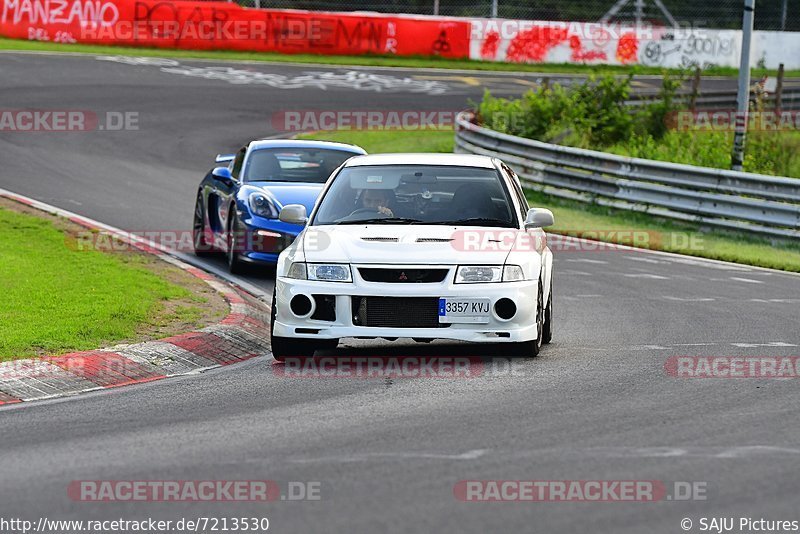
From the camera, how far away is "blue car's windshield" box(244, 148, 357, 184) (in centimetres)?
1582

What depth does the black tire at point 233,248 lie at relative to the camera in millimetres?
15047

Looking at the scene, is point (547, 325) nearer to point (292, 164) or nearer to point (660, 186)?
point (292, 164)

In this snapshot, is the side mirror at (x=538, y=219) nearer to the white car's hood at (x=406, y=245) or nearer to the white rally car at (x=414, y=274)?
the white rally car at (x=414, y=274)

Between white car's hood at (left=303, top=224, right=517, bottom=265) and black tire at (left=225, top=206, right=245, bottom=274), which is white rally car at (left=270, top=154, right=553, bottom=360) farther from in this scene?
black tire at (left=225, top=206, right=245, bottom=274)

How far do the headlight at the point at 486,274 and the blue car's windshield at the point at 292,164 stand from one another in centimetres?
629

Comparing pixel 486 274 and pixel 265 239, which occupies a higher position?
pixel 486 274

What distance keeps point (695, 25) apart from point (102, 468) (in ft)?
147

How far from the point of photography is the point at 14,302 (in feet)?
37.3

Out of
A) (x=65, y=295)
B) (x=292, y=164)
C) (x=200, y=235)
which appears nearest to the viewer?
(x=65, y=295)

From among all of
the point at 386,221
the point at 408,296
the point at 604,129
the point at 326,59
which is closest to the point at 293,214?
the point at 386,221

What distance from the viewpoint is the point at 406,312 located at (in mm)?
9523

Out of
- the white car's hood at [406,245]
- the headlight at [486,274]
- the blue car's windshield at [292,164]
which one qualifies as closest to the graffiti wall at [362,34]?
the blue car's windshield at [292,164]

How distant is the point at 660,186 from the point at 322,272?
13034 millimetres

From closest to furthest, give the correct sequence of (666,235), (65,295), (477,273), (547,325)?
1. (477,273)
2. (547,325)
3. (65,295)
4. (666,235)
